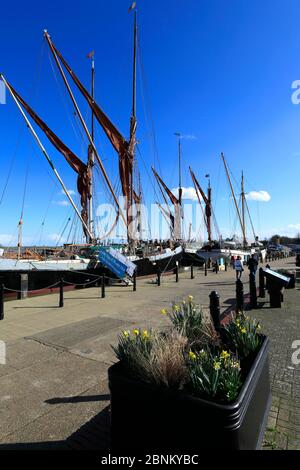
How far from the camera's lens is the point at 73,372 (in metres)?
4.91

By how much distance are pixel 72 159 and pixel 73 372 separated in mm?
24185

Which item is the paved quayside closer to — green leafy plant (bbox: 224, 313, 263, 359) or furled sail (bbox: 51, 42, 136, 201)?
green leafy plant (bbox: 224, 313, 263, 359)

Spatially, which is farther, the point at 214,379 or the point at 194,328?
the point at 194,328

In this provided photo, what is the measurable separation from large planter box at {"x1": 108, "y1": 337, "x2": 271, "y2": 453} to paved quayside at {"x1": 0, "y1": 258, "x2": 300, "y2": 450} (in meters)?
0.57

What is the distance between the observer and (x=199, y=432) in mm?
2320

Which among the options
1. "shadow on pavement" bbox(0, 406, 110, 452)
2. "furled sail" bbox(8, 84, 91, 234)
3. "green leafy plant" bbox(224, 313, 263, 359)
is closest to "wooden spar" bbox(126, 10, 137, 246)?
"furled sail" bbox(8, 84, 91, 234)

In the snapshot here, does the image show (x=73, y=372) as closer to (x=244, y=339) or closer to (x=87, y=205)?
(x=244, y=339)

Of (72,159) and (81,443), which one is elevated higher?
(72,159)

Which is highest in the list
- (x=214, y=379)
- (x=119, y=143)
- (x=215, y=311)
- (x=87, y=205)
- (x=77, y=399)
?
(x=119, y=143)

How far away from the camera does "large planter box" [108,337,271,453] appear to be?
2.29 m

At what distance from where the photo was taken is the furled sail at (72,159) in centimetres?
2334

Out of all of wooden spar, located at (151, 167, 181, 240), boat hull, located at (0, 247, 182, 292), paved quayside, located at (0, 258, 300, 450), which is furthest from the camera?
wooden spar, located at (151, 167, 181, 240)

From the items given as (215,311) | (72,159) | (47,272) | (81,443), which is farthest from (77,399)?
(72,159)
